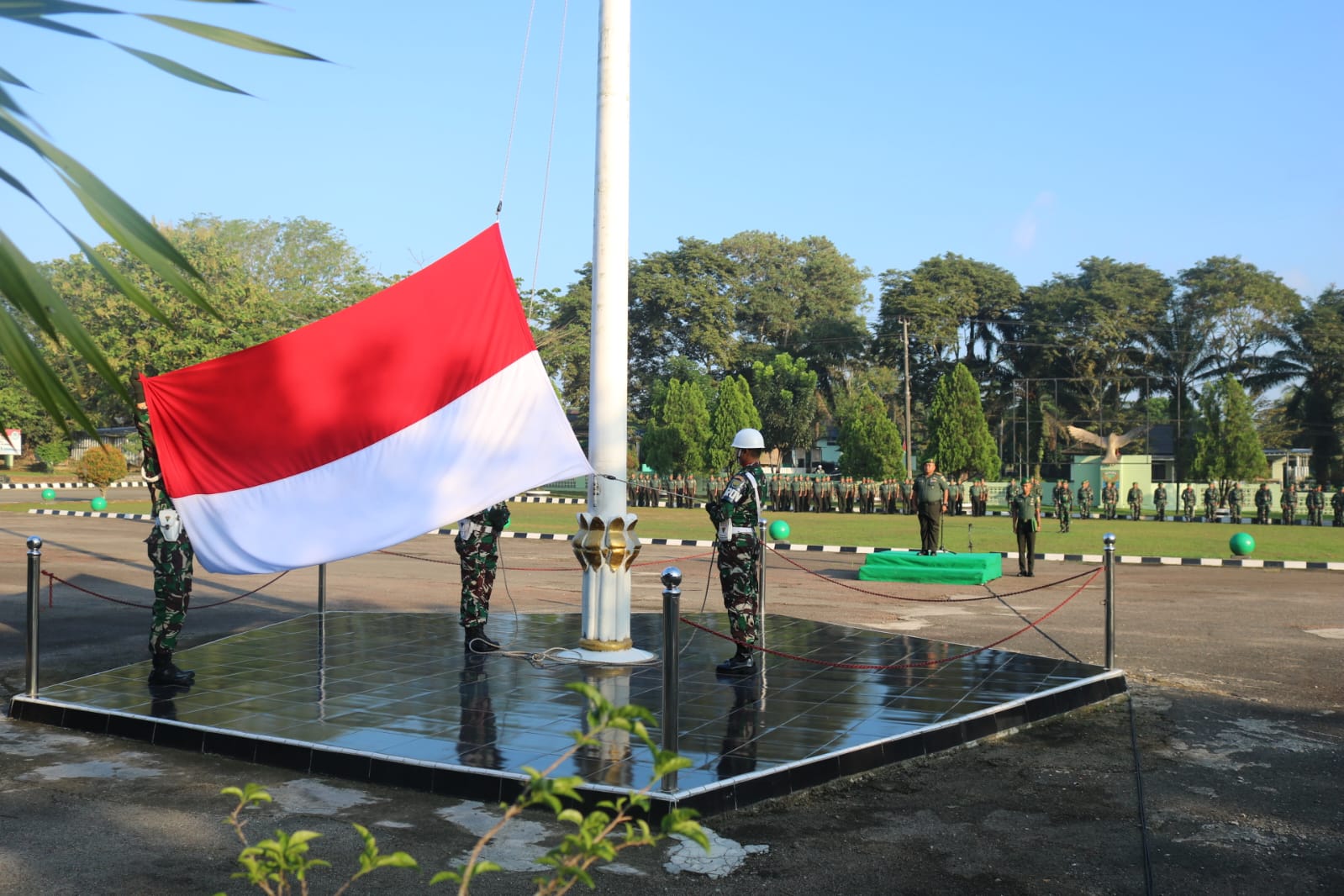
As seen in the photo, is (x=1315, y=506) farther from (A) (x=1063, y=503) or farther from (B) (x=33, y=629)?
(B) (x=33, y=629)

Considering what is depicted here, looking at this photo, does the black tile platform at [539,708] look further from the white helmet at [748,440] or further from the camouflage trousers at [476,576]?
the white helmet at [748,440]

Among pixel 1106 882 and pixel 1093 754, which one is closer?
pixel 1106 882

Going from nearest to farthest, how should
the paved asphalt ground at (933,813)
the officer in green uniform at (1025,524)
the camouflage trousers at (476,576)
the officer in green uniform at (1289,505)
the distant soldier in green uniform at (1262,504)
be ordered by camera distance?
the paved asphalt ground at (933,813) < the camouflage trousers at (476,576) < the officer in green uniform at (1025,524) < the officer in green uniform at (1289,505) < the distant soldier in green uniform at (1262,504)

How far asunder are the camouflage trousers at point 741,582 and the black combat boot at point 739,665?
0.42 ft

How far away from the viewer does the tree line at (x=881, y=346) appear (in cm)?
5003

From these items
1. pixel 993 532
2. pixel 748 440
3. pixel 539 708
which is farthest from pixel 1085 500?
pixel 539 708

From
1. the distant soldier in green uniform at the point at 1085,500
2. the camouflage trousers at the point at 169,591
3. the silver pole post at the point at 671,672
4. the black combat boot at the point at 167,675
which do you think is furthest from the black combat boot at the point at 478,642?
the distant soldier in green uniform at the point at 1085,500

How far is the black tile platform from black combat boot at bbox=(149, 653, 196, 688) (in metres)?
0.16

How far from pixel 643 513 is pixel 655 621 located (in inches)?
1108

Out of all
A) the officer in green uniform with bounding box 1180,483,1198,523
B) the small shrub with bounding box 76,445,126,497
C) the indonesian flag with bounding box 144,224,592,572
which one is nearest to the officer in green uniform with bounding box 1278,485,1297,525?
the officer in green uniform with bounding box 1180,483,1198,523

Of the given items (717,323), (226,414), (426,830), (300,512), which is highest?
(717,323)

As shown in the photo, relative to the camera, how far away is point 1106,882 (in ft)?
14.6

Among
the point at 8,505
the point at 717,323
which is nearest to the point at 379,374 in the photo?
the point at 8,505

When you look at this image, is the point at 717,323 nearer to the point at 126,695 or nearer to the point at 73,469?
the point at 73,469
